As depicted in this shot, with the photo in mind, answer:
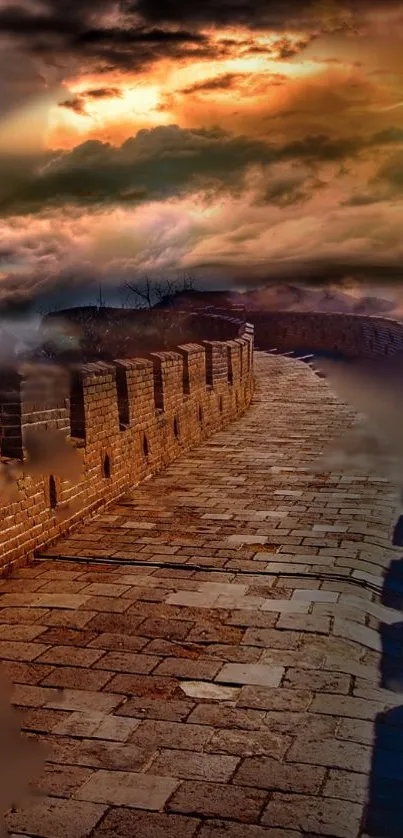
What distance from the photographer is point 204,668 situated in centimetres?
385

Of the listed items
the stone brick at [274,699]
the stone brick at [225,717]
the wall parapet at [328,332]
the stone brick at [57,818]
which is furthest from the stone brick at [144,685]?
the wall parapet at [328,332]

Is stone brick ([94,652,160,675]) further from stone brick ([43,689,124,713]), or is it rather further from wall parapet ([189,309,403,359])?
wall parapet ([189,309,403,359])

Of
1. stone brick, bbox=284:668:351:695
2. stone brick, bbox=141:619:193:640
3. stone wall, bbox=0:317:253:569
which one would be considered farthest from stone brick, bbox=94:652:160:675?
stone wall, bbox=0:317:253:569

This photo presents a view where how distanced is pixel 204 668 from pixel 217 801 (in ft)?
3.58

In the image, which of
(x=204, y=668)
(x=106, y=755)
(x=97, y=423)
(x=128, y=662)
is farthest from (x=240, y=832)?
(x=97, y=423)

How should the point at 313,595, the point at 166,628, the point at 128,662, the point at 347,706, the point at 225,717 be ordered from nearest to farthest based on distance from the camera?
the point at 225,717, the point at 347,706, the point at 128,662, the point at 166,628, the point at 313,595

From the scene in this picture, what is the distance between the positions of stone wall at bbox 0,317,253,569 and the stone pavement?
0.86 ft

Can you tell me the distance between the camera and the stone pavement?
276cm

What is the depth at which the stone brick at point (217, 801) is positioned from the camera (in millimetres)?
2691

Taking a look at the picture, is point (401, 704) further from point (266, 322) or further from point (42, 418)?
point (266, 322)

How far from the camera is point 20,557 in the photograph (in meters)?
5.60

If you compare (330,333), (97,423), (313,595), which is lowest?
(313,595)

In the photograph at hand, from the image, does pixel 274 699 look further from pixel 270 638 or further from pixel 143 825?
pixel 143 825

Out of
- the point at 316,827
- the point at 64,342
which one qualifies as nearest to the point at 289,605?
the point at 316,827
